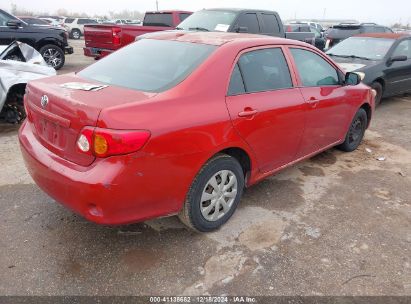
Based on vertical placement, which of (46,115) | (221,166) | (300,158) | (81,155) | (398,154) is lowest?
(398,154)

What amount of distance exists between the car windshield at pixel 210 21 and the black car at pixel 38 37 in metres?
4.42

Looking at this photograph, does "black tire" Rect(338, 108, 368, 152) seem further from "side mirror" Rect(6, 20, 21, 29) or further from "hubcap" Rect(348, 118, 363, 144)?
"side mirror" Rect(6, 20, 21, 29)

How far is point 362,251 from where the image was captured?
3.02 metres

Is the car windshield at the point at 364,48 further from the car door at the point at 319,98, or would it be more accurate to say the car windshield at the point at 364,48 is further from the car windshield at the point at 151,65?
the car windshield at the point at 151,65

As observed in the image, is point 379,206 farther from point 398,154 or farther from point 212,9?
point 212,9

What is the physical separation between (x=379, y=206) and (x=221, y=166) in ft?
6.06

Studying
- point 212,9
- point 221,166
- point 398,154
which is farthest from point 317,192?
point 212,9

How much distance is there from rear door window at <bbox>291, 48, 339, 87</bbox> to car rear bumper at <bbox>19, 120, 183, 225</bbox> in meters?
1.99

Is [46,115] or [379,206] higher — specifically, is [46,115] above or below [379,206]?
above

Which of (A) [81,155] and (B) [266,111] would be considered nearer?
(A) [81,155]

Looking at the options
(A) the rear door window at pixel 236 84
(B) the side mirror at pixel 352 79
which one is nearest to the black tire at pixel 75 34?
(B) the side mirror at pixel 352 79

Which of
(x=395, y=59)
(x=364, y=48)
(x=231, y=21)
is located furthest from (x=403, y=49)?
(x=231, y=21)

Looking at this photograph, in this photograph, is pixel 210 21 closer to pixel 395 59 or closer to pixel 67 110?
pixel 395 59

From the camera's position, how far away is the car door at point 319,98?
3.82m
